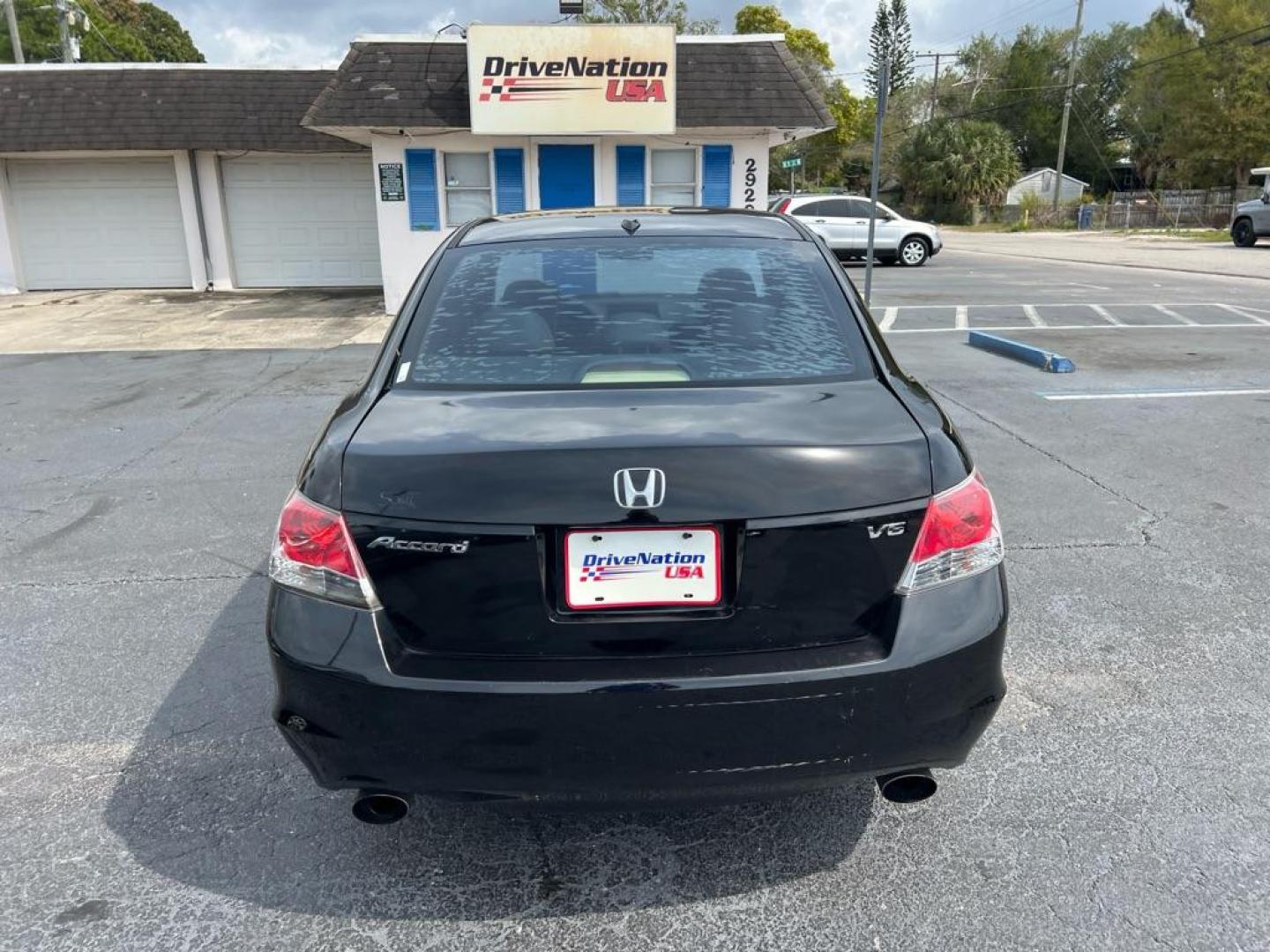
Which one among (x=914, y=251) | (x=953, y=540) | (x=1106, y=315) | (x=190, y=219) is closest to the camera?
(x=953, y=540)

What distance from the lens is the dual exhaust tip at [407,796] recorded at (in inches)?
87.8

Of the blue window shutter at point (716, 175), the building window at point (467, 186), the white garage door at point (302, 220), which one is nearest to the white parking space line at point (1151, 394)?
the blue window shutter at point (716, 175)

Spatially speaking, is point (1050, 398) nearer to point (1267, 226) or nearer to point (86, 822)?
point (86, 822)

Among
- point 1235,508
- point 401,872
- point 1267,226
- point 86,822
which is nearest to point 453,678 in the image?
point 401,872

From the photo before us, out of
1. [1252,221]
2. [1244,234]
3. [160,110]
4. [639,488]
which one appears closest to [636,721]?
[639,488]

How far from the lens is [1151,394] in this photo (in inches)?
320

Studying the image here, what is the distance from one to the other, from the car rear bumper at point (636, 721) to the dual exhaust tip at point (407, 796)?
0.07m

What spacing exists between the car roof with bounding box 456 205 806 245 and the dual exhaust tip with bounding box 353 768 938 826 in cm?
179

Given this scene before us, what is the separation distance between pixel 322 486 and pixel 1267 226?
33.5m

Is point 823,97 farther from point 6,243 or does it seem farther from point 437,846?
point 437,846

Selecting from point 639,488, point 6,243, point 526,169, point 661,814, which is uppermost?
point 526,169

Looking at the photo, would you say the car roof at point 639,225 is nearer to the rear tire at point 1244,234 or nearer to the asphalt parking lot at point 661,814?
the asphalt parking lot at point 661,814

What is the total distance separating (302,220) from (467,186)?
5.29 m

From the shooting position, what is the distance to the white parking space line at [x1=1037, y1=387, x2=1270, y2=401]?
26.2 feet
